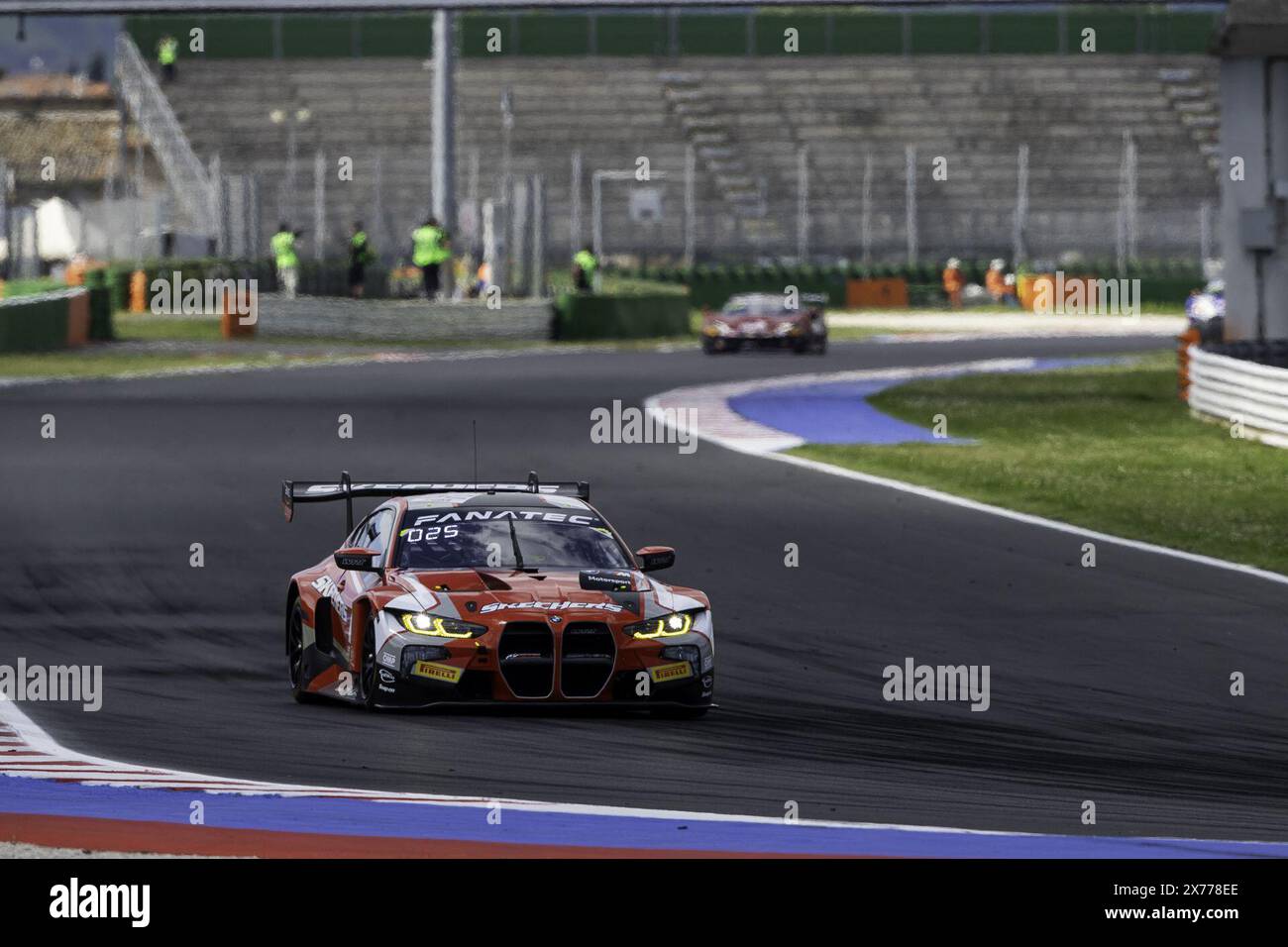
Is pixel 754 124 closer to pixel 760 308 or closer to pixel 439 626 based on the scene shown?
pixel 760 308

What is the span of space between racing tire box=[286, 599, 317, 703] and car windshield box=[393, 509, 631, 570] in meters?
0.67

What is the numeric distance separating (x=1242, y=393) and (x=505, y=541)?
16450mm

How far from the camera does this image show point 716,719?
11266mm

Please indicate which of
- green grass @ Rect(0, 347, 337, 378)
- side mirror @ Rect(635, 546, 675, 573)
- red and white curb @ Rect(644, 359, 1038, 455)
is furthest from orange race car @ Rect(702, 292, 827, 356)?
side mirror @ Rect(635, 546, 675, 573)

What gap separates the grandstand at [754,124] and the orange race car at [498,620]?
51351 millimetres

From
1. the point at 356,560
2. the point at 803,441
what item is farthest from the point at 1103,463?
the point at 356,560

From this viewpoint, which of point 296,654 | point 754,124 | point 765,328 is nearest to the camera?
point 296,654

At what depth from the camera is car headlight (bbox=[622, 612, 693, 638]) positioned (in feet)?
36.7

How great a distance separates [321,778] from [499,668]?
163 centimetres

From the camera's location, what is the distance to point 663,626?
11.3m

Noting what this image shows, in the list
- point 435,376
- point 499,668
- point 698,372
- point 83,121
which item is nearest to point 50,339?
point 435,376

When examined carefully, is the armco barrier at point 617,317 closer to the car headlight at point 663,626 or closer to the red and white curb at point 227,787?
the car headlight at point 663,626

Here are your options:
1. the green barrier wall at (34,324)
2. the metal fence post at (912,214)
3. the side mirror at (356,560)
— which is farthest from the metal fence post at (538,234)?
the side mirror at (356,560)
